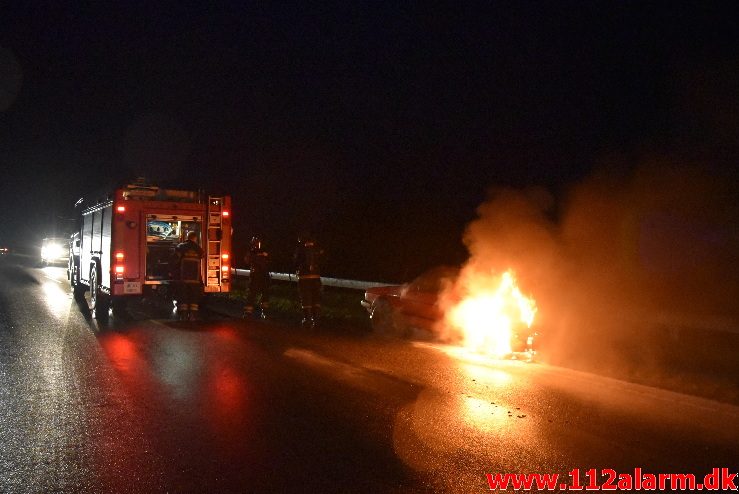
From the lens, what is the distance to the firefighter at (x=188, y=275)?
525 inches

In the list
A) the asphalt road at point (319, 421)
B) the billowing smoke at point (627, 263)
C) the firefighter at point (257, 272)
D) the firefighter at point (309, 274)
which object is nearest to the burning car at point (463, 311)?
the billowing smoke at point (627, 263)

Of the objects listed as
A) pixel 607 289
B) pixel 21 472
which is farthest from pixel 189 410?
pixel 607 289

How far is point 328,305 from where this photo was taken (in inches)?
679

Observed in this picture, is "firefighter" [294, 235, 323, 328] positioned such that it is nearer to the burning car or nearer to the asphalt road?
the burning car

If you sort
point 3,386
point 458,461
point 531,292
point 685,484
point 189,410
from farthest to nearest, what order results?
point 531,292 < point 3,386 < point 189,410 < point 458,461 < point 685,484

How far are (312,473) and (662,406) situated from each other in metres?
4.07

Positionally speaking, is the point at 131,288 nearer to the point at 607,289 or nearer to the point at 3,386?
the point at 3,386

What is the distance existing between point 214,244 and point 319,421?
29.8 ft

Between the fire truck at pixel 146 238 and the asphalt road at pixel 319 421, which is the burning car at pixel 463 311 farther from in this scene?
the fire truck at pixel 146 238

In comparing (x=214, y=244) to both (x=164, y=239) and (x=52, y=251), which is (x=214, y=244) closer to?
(x=164, y=239)

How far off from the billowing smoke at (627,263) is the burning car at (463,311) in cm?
25

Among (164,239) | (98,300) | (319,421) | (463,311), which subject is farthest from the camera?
(164,239)

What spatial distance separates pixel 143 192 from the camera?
13945 mm

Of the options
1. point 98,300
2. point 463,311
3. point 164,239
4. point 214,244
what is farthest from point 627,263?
point 98,300
